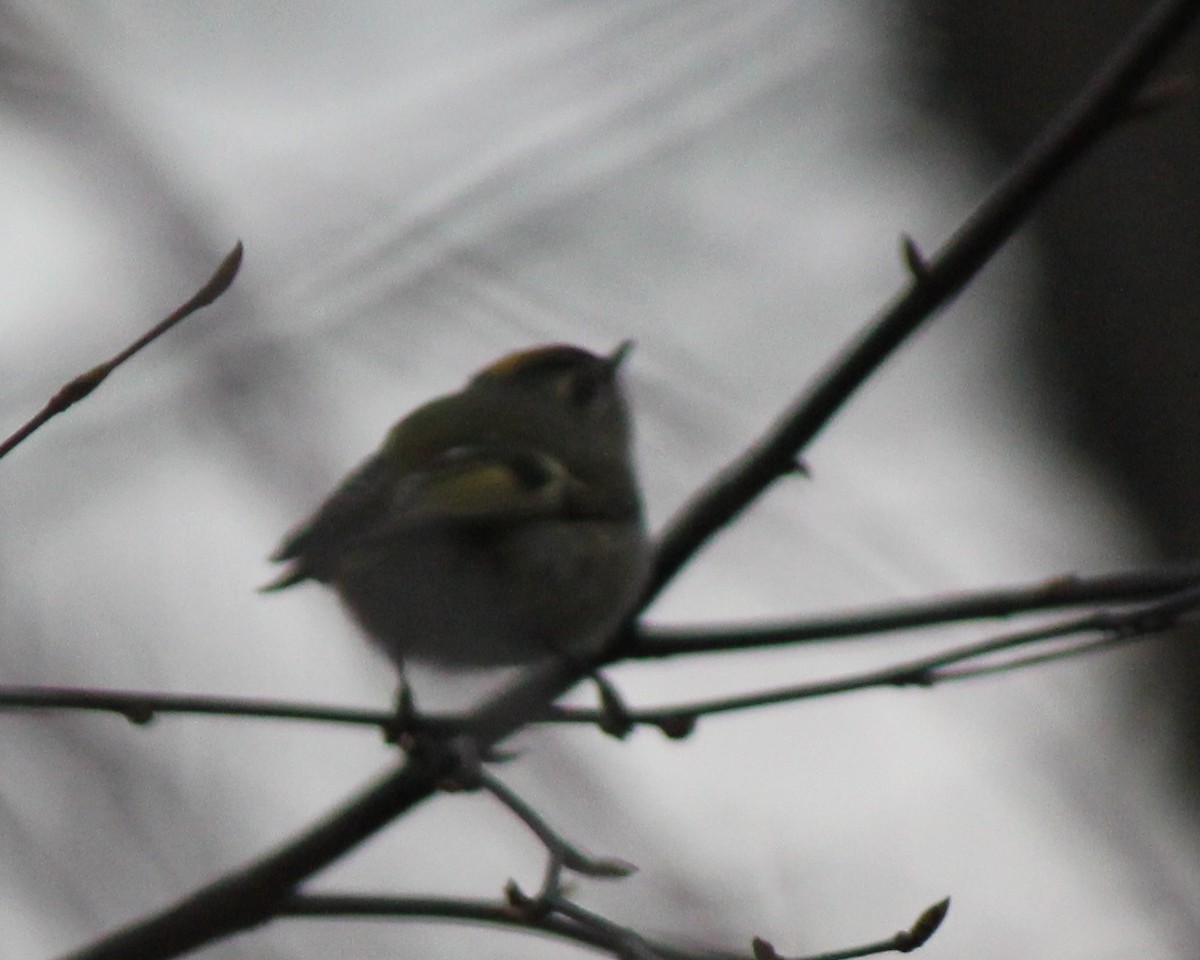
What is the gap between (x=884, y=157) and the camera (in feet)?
17.0

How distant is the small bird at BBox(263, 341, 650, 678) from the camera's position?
274 centimetres

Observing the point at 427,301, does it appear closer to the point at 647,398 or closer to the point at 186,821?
the point at 647,398

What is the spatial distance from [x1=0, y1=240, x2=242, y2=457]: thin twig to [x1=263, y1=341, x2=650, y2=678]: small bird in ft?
2.89

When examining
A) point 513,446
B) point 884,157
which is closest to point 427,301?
point 513,446

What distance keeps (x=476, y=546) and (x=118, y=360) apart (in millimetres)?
1355

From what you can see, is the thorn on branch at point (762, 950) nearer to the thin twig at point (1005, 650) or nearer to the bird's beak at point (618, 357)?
the thin twig at point (1005, 650)

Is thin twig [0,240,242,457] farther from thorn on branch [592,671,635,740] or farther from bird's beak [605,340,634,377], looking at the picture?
bird's beak [605,340,634,377]

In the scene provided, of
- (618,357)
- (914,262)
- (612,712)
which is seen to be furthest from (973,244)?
(618,357)

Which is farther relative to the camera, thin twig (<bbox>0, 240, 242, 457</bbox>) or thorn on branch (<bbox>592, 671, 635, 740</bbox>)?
thorn on branch (<bbox>592, 671, 635, 740</bbox>)

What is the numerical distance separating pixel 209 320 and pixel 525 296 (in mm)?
773

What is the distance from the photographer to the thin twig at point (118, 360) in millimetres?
1604

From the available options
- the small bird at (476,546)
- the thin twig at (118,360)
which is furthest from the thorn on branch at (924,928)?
the thin twig at (118,360)

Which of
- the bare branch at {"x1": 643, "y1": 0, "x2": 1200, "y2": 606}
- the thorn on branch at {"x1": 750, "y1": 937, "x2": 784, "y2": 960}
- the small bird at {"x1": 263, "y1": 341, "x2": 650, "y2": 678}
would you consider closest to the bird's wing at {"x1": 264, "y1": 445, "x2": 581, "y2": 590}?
the small bird at {"x1": 263, "y1": 341, "x2": 650, "y2": 678}

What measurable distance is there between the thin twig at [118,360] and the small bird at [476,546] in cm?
88
